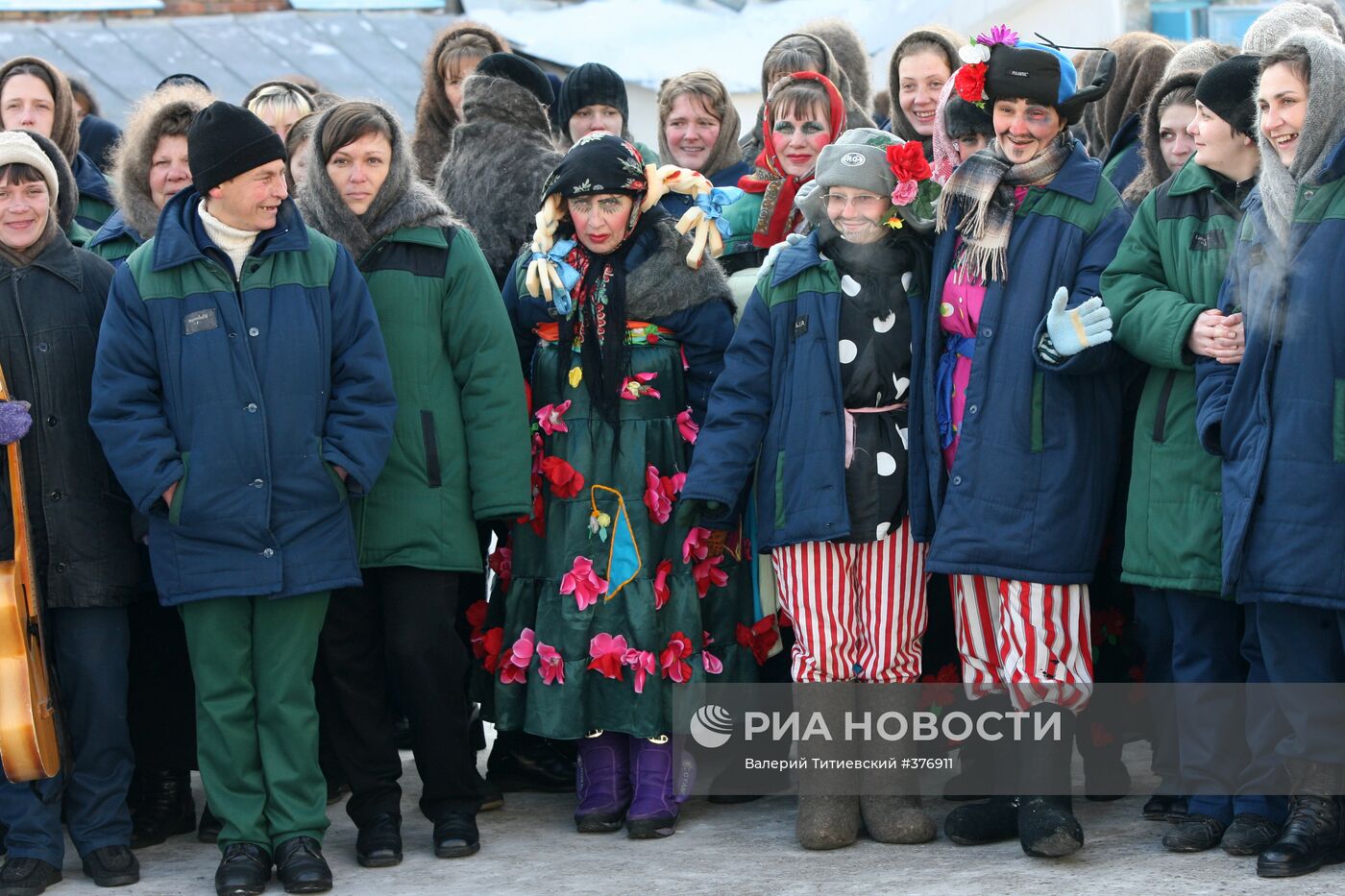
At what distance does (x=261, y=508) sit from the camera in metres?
4.99

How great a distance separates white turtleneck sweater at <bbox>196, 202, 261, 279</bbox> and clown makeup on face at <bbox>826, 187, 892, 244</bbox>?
5.33ft

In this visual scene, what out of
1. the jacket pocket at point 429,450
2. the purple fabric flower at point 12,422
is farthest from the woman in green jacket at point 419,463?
the purple fabric flower at point 12,422

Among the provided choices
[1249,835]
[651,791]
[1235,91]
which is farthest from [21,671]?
[1235,91]

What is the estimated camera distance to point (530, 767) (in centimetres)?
608

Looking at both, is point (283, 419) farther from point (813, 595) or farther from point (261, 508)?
point (813, 595)

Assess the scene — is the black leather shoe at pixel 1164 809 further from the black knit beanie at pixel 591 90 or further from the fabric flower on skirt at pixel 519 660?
the black knit beanie at pixel 591 90

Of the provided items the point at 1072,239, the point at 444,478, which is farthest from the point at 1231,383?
the point at 444,478

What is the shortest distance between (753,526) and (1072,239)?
1.25 metres

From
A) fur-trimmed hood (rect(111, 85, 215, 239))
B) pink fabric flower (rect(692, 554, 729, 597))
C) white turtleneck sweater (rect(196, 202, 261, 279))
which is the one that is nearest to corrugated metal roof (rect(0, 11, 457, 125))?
fur-trimmed hood (rect(111, 85, 215, 239))

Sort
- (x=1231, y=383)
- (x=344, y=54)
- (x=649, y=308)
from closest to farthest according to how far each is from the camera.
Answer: (x=1231, y=383) → (x=649, y=308) → (x=344, y=54)

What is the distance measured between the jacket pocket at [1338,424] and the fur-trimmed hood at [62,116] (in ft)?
14.0

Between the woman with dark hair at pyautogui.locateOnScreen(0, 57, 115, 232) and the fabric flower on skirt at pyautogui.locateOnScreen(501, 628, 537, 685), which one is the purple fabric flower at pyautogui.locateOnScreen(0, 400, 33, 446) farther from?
the woman with dark hair at pyautogui.locateOnScreen(0, 57, 115, 232)

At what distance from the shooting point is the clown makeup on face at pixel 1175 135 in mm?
5566

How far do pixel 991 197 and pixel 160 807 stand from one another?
3031mm
